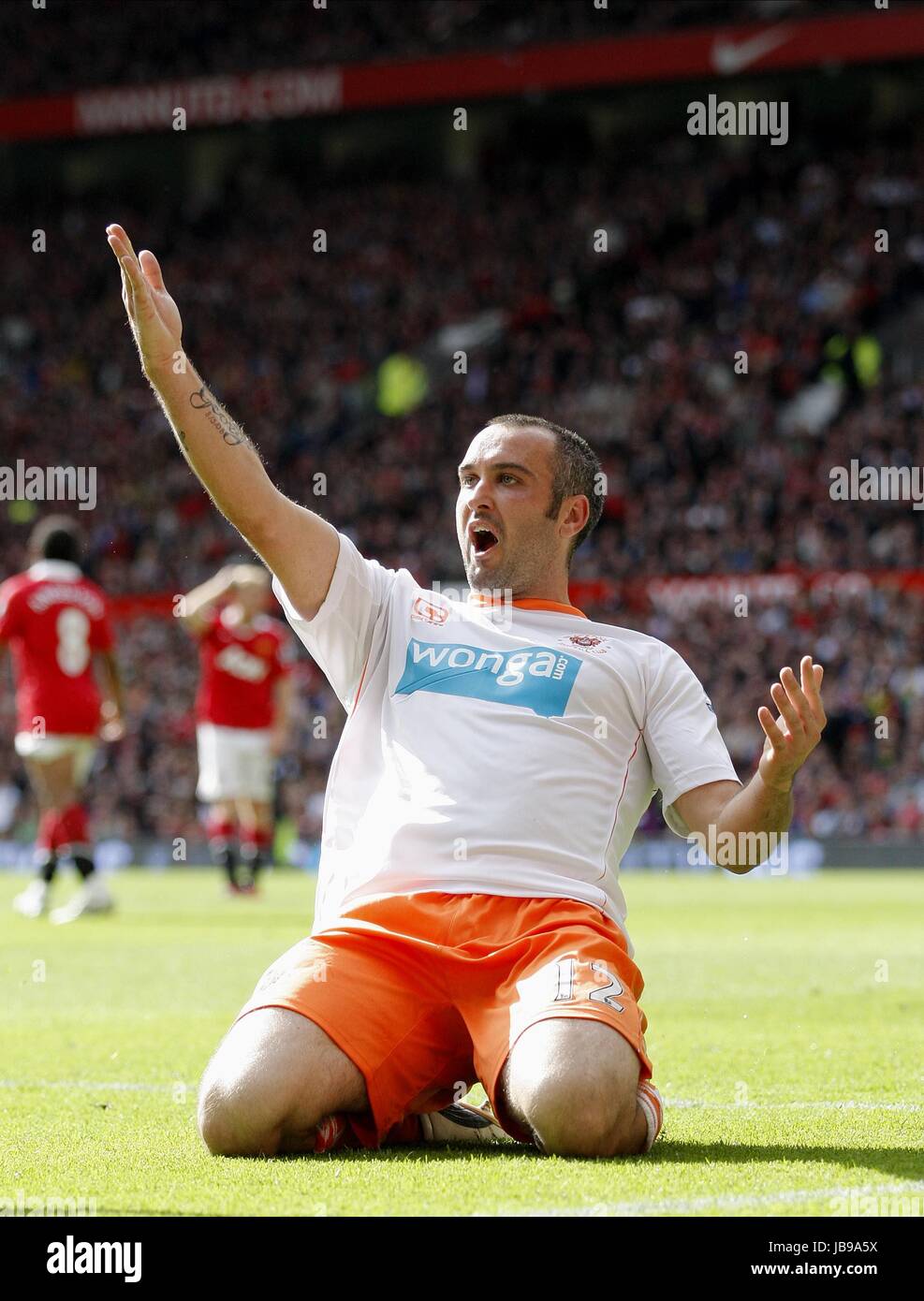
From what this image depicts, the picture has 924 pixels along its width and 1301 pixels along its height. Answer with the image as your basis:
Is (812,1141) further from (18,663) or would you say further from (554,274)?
(554,274)

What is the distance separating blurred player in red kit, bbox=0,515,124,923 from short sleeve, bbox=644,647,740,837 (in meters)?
7.86

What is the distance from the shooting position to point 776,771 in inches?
153

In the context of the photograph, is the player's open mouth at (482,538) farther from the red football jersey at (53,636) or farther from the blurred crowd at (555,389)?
the blurred crowd at (555,389)

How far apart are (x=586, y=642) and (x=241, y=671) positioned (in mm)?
10143

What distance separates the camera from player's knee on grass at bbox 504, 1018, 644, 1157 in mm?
3707

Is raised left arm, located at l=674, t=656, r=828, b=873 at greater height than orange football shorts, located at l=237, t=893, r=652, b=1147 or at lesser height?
greater

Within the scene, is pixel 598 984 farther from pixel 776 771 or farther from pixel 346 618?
pixel 346 618

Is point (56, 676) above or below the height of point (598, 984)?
above

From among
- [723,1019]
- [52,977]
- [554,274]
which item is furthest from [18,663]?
[554,274]

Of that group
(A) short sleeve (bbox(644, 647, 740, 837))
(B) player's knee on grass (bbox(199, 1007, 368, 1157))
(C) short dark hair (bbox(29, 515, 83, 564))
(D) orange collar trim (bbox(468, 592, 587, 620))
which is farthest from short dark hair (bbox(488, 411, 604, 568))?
(C) short dark hair (bbox(29, 515, 83, 564))

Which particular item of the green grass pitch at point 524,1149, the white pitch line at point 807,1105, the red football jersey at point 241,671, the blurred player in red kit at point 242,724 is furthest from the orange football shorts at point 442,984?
the red football jersey at point 241,671

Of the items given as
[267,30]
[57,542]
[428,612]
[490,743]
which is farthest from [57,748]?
[267,30]

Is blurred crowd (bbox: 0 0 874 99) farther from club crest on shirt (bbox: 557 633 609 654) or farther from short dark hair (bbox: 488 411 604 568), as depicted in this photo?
club crest on shirt (bbox: 557 633 609 654)

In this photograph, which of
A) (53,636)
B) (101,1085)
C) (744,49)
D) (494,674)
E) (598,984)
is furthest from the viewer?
(744,49)
